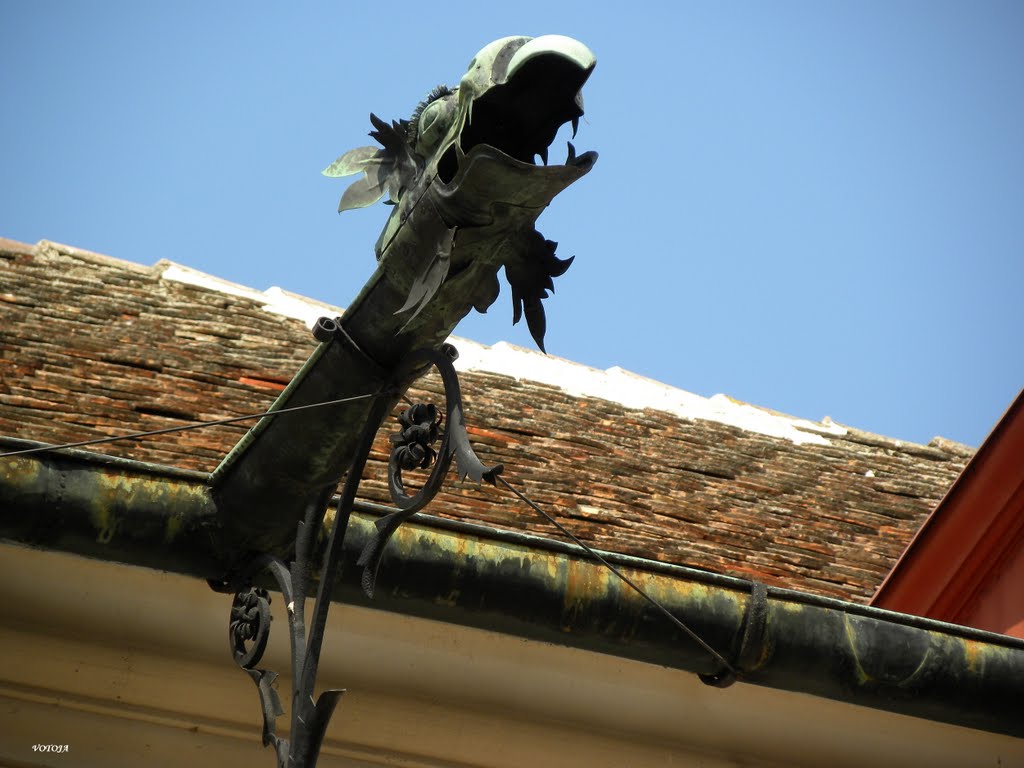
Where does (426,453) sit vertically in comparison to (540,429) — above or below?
below

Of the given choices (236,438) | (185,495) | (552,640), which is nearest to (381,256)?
(185,495)

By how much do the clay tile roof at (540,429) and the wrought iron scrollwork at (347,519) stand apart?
6.67 ft

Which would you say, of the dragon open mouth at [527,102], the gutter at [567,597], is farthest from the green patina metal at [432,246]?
the gutter at [567,597]

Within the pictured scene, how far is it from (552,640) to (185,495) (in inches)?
45.6

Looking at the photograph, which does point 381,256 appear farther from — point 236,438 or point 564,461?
point 564,461

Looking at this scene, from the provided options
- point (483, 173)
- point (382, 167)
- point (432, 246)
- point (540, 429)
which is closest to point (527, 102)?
point (483, 173)

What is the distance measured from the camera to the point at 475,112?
8.93 ft

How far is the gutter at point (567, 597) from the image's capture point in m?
3.70

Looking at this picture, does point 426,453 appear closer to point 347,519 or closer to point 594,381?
point 347,519

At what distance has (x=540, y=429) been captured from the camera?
711cm

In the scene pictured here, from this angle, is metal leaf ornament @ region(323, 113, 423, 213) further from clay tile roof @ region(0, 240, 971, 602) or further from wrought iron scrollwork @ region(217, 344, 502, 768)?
clay tile roof @ region(0, 240, 971, 602)

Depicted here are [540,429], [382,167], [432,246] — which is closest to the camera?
[432,246]

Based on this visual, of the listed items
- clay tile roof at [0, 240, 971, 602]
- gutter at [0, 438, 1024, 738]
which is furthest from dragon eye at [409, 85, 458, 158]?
clay tile roof at [0, 240, 971, 602]

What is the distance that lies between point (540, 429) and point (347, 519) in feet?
13.0
